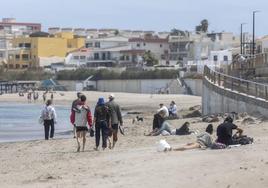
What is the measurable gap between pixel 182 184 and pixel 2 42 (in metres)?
136

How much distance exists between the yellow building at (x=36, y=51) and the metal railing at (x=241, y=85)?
333 feet

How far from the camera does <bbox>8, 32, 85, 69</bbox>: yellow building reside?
137875mm

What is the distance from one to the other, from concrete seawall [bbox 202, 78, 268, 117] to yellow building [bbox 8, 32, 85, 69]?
100415 millimetres

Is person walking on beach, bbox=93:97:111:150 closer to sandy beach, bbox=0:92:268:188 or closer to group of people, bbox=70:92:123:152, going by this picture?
group of people, bbox=70:92:123:152

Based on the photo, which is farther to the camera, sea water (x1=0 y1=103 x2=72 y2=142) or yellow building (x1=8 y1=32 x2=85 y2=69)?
yellow building (x1=8 y1=32 x2=85 y2=69)

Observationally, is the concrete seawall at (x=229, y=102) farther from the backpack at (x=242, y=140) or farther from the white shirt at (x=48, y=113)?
the backpack at (x=242, y=140)

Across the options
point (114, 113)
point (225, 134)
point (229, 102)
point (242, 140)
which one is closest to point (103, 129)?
point (114, 113)

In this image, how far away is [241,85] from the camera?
29688 mm

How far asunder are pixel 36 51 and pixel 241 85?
11069 cm

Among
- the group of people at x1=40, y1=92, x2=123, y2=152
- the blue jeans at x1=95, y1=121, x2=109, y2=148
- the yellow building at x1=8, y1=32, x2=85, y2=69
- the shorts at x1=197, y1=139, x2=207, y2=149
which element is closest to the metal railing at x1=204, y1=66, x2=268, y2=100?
the group of people at x1=40, y1=92, x2=123, y2=152

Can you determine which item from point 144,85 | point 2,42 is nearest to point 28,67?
point 2,42

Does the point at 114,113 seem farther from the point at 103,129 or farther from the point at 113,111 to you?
the point at 103,129

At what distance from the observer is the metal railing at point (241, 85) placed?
2618 centimetres

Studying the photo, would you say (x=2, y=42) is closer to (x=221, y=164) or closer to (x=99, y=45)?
(x=99, y=45)
